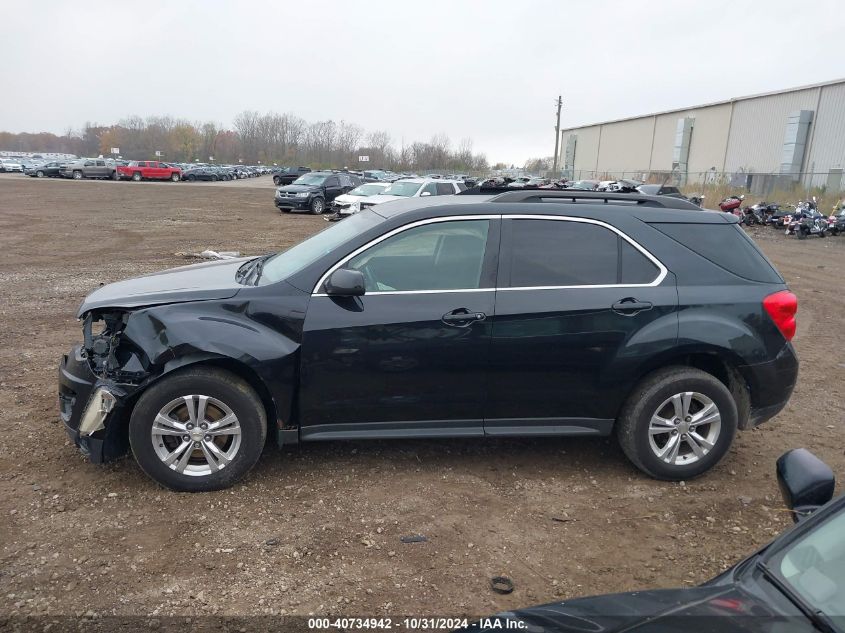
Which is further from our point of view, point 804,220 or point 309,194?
point 309,194

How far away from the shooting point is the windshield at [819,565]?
1.78 meters

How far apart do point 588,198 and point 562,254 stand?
546 mm

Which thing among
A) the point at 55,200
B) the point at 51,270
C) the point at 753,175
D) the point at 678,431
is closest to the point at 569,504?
the point at 678,431

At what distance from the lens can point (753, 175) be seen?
118 ft

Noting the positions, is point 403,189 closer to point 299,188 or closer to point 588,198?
point 299,188

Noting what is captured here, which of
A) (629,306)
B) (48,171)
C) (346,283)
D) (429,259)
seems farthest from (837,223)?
(48,171)

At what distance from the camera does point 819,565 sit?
1.90m

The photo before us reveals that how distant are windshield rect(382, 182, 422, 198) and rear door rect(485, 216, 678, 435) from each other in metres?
16.1

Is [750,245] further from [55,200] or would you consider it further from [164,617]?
[55,200]

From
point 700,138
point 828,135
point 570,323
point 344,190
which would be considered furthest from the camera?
point 700,138

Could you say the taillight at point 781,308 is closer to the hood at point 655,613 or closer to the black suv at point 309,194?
the hood at point 655,613

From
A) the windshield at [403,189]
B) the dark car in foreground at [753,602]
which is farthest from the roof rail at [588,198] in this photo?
the windshield at [403,189]

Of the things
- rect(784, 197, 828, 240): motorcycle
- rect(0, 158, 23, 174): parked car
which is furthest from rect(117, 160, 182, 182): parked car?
rect(784, 197, 828, 240): motorcycle

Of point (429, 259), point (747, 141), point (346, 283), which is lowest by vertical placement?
point (346, 283)
